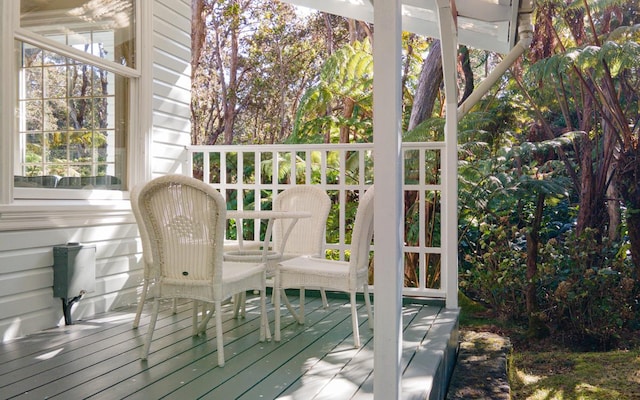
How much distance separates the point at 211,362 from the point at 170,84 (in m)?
2.71

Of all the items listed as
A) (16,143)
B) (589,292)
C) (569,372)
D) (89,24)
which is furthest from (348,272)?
(589,292)

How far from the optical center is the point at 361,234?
310cm

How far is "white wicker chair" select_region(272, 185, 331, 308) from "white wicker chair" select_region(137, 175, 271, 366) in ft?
4.27

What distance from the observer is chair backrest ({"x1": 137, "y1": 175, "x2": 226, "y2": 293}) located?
2693 mm

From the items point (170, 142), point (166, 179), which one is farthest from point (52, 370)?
point (170, 142)

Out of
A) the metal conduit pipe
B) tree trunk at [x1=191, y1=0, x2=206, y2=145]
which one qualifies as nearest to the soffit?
the metal conduit pipe

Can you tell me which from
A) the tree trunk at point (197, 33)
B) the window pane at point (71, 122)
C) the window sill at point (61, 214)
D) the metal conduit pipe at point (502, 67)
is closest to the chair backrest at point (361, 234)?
the metal conduit pipe at point (502, 67)

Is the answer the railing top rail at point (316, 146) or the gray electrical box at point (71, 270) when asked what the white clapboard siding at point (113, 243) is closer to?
the gray electrical box at point (71, 270)

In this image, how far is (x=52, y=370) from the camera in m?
2.62

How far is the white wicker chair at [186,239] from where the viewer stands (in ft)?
8.84

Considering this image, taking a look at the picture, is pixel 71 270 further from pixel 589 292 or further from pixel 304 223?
pixel 589 292

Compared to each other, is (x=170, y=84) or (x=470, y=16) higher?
(x=470, y=16)

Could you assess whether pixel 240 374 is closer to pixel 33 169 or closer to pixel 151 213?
pixel 151 213

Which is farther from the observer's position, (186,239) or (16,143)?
(16,143)
